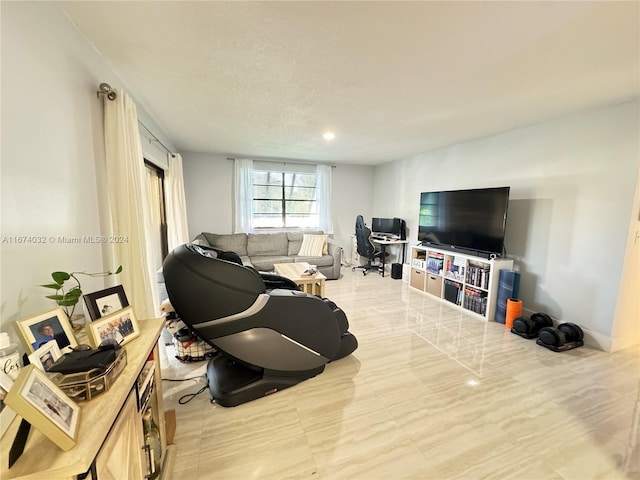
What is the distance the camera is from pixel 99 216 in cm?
171

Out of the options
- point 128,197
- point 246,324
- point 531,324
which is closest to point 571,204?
point 531,324

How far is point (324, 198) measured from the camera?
5.96m

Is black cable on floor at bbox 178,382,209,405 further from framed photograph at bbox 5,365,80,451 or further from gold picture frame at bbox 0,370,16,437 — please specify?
framed photograph at bbox 5,365,80,451

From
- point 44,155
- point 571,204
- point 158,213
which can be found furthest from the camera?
point 158,213

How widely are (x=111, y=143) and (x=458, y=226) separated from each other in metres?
3.92

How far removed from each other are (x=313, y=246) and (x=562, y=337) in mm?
3740

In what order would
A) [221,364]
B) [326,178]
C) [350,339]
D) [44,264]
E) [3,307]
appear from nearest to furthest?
[3,307], [44,264], [221,364], [350,339], [326,178]

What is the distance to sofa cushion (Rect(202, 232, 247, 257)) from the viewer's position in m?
5.06

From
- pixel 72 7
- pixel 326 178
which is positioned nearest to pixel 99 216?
pixel 72 7

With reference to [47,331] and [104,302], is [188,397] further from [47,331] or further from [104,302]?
[47,331]

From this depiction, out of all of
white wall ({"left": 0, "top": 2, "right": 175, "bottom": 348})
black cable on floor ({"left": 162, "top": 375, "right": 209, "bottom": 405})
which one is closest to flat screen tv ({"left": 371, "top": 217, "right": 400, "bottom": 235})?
black cable on floor ({"left": 162, "top": 375, "right": 209, "bottom": 405})

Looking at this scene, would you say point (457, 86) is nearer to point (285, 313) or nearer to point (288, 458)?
point (285, 313)

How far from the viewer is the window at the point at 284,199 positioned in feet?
18.8

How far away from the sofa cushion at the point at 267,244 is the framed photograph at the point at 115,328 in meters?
3.99
